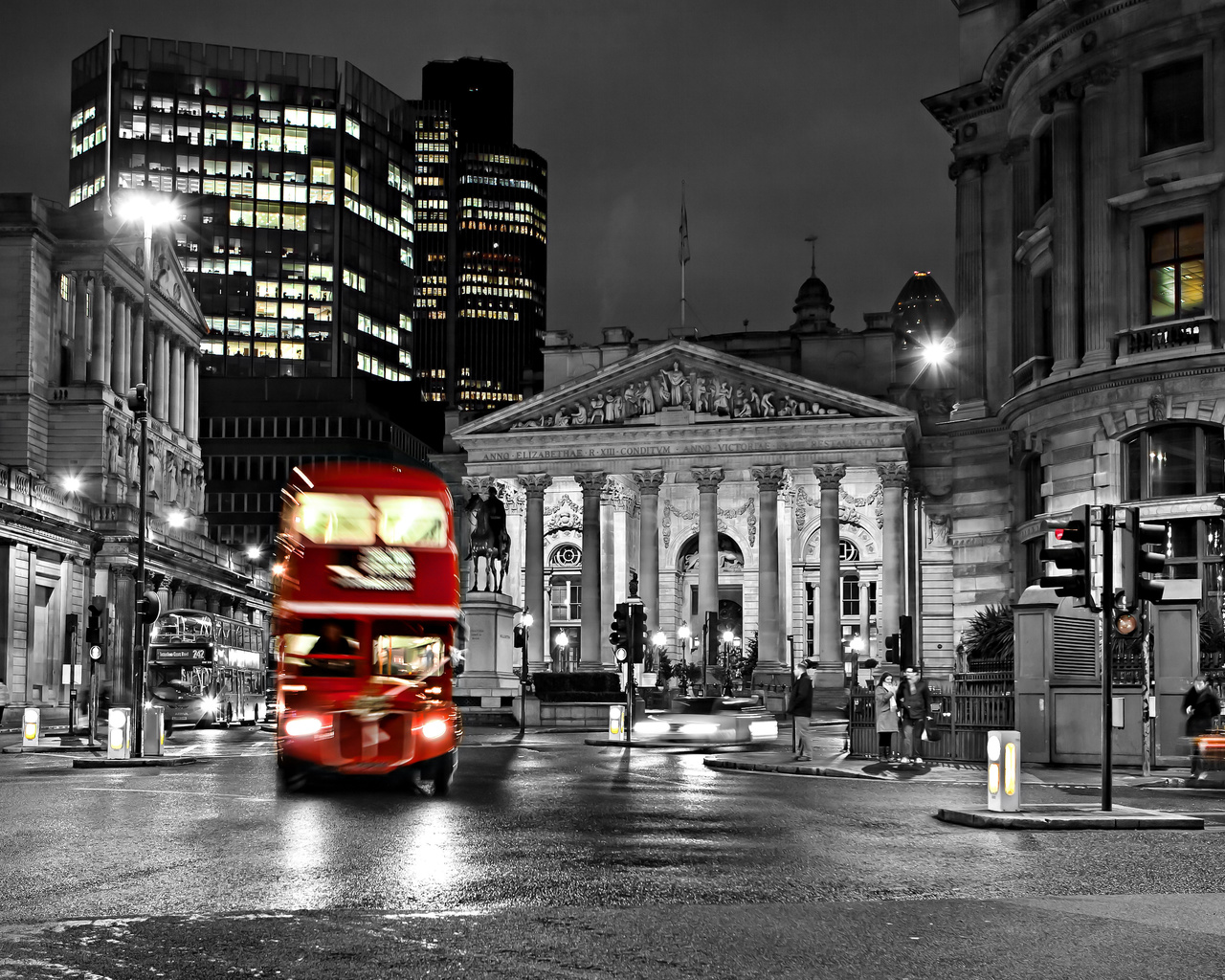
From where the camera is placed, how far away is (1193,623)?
2948 cm

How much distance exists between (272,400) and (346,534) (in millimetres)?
101793

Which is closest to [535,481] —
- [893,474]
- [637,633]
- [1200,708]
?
[893,474]

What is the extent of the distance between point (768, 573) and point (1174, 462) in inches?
1570

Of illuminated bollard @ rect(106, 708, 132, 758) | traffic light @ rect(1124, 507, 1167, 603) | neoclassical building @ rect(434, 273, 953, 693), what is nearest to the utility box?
illuminated bollard @ rect(106, 708, 132, 758)

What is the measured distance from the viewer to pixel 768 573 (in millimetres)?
80312

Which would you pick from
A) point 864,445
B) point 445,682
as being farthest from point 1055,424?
point 864,445

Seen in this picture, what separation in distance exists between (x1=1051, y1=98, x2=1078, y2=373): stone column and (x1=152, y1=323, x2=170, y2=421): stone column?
62420 millimetres

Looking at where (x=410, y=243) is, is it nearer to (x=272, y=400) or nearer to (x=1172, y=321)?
(x=272, y=400)

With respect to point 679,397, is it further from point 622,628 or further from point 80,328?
point 622,628

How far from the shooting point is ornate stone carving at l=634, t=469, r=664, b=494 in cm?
8344

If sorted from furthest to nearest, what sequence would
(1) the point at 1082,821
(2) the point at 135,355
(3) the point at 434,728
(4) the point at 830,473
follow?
(2) the point at 135,355 → (4) the point at 830,473 → (3) the point at 434,728 → (1) the point at 1082,821

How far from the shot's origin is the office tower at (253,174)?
149500mm

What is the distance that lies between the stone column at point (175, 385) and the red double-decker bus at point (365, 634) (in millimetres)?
78619

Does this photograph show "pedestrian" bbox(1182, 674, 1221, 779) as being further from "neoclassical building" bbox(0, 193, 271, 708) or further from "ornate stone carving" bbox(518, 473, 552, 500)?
"ornate stone carving" bbox(518, 473, 552, 500)
